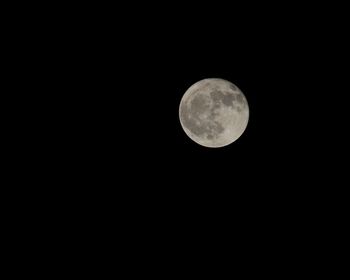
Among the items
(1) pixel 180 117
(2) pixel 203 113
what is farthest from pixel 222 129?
(1) pixel 180 117

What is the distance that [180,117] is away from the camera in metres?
5.64

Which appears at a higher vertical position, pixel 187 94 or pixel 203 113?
pixel 187 94

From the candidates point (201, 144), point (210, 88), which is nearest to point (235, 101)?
point (210, 88)

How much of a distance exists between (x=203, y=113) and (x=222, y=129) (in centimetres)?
38

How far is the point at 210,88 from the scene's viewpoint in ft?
17.7

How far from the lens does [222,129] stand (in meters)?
5.36

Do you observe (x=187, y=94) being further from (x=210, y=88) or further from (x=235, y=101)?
(x=235, y=101)

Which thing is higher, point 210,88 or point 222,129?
point 210,88

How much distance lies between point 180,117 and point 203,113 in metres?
0.47

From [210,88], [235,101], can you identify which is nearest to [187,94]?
[210,88]

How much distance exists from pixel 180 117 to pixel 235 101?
2.94ft

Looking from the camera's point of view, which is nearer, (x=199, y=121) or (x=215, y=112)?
(x=215, y=112)

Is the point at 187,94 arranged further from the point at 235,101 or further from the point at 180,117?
the point at 235,101

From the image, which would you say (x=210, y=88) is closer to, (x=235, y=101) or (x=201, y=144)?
(x=235, y=101)
